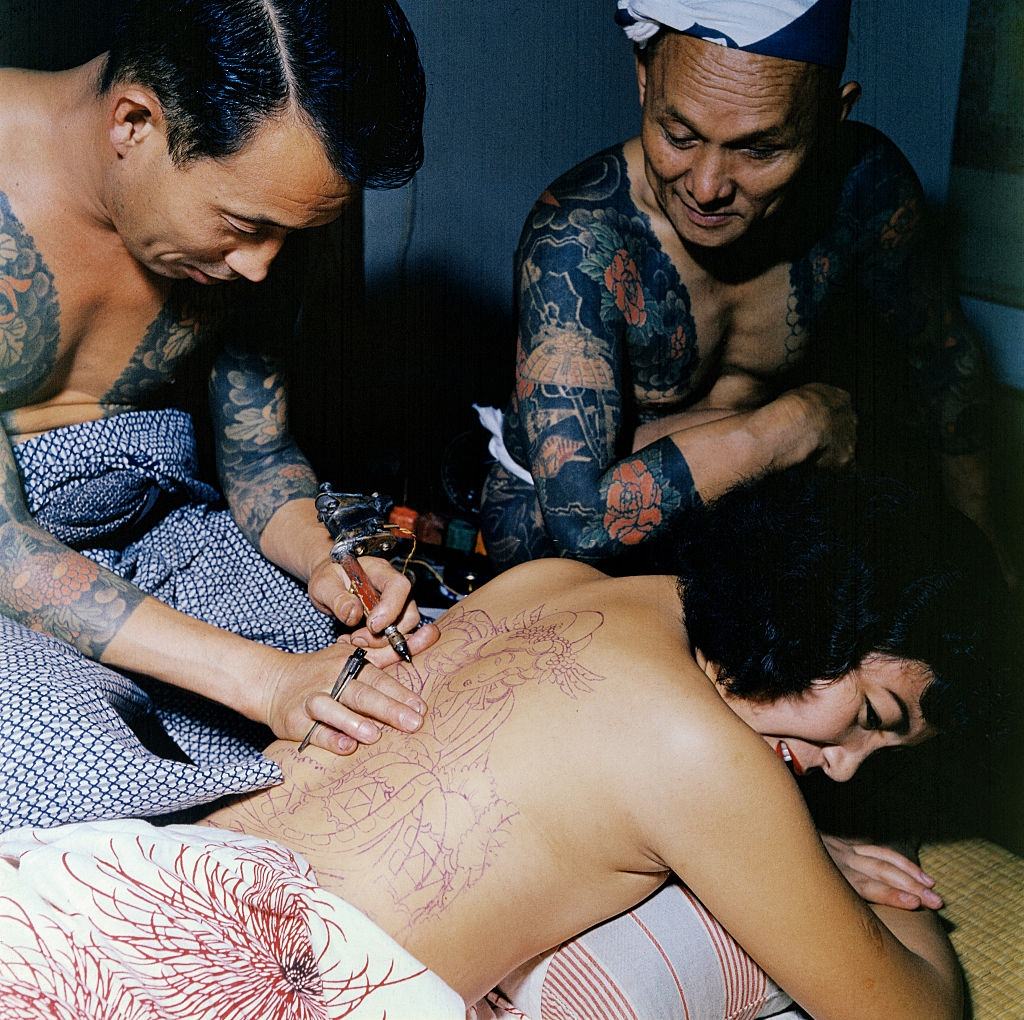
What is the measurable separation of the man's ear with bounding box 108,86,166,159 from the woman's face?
858mm

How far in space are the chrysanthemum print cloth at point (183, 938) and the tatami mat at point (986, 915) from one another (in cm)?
84

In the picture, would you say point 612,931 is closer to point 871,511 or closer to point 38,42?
point 871,511

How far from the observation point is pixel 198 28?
115 cm

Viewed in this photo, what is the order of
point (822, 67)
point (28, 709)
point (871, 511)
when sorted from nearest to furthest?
1. point (28, 709)
2. point (871, 511)
3. point (822, 67)

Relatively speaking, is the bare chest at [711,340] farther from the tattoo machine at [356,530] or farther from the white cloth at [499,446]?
the tattoo machine at [356,530]

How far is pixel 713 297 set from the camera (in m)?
1.72

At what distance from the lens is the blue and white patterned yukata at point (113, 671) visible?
1.05 meters

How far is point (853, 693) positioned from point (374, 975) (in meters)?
0.53

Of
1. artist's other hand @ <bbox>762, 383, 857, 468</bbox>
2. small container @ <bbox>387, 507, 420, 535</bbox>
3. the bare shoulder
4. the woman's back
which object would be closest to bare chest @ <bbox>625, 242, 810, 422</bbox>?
artist's other hand @ <bbox>762, 383, 857, 468</bbox>

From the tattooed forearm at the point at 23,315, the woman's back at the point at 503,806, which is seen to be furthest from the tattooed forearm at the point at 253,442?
the woman's back at the point at 503,806

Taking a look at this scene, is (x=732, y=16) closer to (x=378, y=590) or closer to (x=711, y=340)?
(x=711, y=340)

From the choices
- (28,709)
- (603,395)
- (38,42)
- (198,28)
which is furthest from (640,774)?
(38,42)

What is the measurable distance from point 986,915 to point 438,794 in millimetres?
969

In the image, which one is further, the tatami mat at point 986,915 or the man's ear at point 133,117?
the tatami mat at point 986,915
